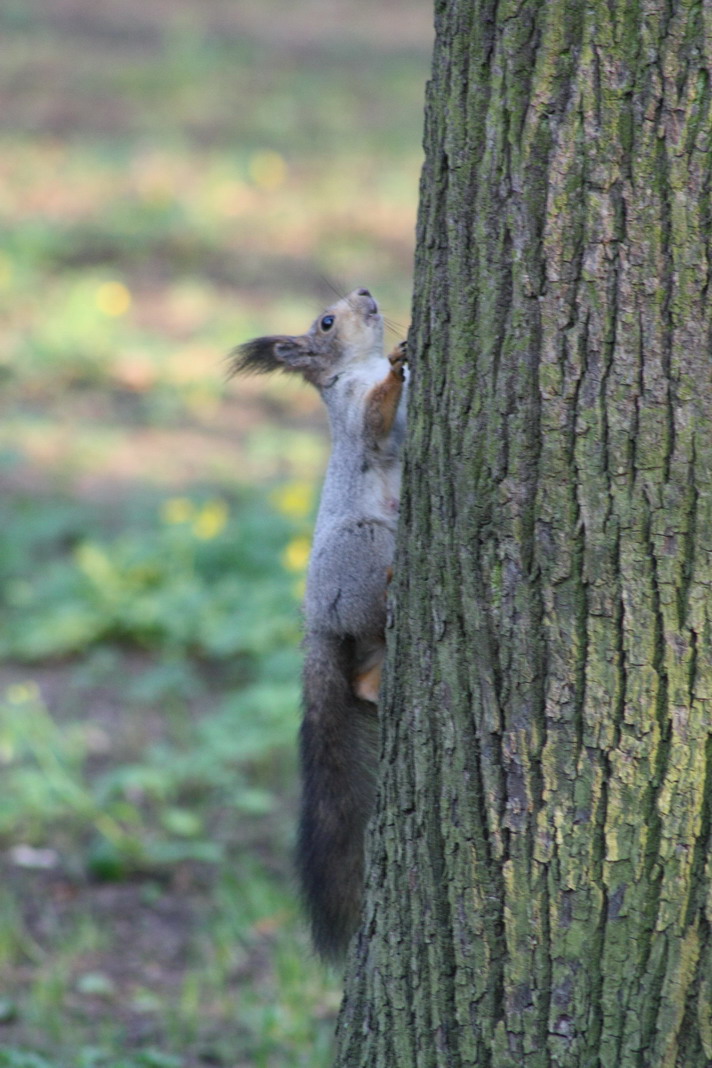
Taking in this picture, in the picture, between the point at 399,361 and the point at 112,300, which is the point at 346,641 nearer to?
the point at 399,361

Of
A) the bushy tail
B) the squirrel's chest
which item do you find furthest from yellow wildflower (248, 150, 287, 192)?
the bushy tail

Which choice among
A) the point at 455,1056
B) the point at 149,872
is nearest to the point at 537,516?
the point at 455,1056

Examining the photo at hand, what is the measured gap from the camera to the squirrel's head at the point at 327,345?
3.28 meters

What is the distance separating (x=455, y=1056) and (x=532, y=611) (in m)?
0.72

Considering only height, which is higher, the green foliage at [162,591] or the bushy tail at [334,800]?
the green foliage at [162,591]

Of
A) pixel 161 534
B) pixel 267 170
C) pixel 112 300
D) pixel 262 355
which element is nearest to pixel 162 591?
pixel 161 534

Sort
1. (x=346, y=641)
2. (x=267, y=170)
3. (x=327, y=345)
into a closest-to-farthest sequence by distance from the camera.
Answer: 1. (x=346, y=641)
2. (x=327, y=345)
3. (x=267, y=170)

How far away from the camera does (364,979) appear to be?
220cm

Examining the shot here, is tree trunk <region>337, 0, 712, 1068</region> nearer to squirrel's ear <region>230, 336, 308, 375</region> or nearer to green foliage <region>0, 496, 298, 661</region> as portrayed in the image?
squirrel's ear <region>230, 336, 308, 375</region>

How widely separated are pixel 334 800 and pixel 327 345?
121 cm

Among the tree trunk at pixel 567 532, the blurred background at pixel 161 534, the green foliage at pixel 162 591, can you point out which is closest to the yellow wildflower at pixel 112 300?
the blurred background at pixel 161 534

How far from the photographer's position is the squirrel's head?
328 cm

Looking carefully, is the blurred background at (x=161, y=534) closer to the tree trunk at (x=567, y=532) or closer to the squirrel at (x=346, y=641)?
the squirrel at (x=346, y=641)

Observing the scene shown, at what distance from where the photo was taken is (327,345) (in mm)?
3293
